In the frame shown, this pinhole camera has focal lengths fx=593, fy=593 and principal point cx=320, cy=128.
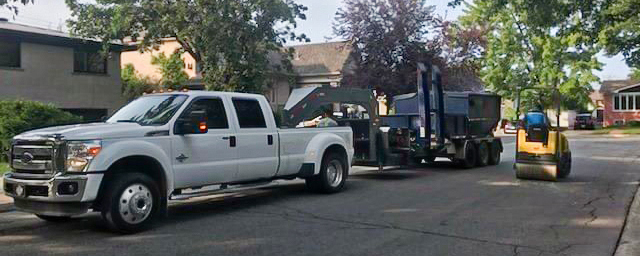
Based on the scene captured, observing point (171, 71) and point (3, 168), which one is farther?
point (171, 71)

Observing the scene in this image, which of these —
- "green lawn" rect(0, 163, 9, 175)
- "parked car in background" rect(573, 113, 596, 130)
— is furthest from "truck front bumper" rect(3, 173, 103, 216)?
"parked car in background" rect(573, 113, 596, 130)

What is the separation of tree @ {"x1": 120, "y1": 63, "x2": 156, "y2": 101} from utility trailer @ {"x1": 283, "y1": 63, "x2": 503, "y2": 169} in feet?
72.4

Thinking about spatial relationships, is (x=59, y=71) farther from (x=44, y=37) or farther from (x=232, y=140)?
(x=232, y=140)

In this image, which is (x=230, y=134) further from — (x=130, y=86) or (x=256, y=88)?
Answer: (x=130, y=86)

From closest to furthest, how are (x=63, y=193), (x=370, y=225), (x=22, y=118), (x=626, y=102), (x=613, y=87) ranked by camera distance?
(x=63, y=193), (x=370, y=225), (x=22, y=118), (x=626, y=102), (x=613, y=87)

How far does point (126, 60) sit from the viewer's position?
43.8 meters

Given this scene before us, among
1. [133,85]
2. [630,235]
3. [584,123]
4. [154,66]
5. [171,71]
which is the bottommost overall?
[630,235]

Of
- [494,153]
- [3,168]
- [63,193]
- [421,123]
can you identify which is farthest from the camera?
[494,153]

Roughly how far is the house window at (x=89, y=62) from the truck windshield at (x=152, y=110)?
1658 cm

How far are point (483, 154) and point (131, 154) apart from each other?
12.9 m

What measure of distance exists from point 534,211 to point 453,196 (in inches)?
77.2

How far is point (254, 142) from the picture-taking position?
9.71 metres

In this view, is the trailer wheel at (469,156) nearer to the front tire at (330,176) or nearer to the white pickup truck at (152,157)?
the front tire at (330,176)

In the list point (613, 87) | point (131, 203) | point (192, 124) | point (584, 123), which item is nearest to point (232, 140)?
point (192, 124)
